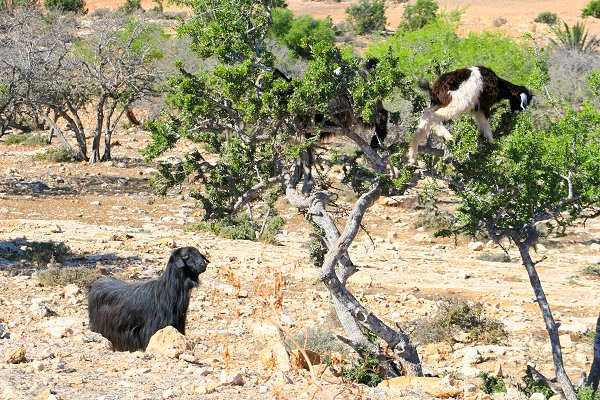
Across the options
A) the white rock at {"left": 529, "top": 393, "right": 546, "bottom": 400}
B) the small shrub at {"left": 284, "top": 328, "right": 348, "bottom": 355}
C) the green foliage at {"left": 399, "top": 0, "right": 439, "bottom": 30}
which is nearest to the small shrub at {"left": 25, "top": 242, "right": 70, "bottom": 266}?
the small shrub at {"left": 284, "top": 328, "right": 348, "bottom": 355}

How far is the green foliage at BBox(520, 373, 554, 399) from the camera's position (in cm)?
754

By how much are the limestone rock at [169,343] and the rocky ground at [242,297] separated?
0.16ft

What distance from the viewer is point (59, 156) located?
2442 cm

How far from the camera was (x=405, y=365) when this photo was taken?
22.2 feet

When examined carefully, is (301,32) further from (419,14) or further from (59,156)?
(59,156)

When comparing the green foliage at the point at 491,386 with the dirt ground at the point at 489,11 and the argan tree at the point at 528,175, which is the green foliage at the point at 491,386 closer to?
the argan tree at the point at 528,175

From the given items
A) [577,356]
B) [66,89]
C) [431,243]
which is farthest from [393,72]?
[66,89]

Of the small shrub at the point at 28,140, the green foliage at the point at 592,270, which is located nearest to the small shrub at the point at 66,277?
the green foliage at the point at 592,270

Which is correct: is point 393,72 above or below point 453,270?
above

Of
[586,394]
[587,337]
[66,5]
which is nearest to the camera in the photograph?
[586,394]

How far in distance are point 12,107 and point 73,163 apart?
473cm

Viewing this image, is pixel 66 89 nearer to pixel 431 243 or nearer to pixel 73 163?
pixel 73 163

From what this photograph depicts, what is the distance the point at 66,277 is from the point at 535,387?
6.22 metres

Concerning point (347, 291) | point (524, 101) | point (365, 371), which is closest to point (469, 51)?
point (524, 101)
